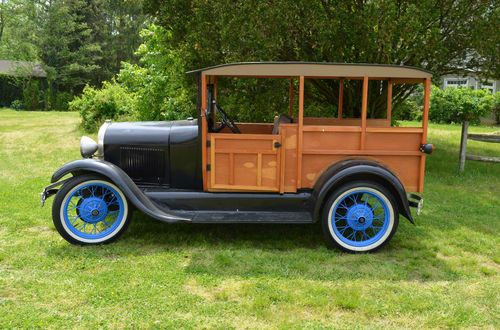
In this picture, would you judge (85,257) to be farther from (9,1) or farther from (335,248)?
(9,1)

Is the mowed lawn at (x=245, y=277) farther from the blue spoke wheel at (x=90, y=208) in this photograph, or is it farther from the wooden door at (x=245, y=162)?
the wooden door at (x=245, y=162)

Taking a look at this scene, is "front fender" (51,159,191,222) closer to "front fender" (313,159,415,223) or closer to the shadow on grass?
the shadow on grass

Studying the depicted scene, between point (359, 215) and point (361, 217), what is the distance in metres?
0.03

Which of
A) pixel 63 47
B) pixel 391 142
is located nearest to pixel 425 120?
pixel 391 142

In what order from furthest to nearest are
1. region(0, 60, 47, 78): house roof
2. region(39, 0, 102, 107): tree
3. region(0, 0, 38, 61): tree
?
region(0, 0, 38, 61): tree < region(39, 0, 102, 107): tree < region(0, 60, 47, 78): house roof

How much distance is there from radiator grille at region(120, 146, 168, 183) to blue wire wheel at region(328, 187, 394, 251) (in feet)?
6.07

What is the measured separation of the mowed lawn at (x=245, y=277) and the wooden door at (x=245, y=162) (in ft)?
2.05

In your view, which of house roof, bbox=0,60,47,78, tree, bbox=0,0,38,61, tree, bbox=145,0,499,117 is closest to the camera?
tree, bbox=145,0,499,117

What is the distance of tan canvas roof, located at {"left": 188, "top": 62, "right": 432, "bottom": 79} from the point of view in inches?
177

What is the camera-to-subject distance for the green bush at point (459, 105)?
20.8 m

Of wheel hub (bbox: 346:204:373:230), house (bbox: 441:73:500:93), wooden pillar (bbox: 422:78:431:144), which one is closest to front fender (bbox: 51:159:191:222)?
wheel hub (bbox: 346:204:373:230)

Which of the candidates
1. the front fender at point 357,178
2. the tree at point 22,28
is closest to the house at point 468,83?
the front fender at point 357,178

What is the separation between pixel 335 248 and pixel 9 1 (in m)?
34.8

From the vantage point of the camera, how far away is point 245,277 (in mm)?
3924
